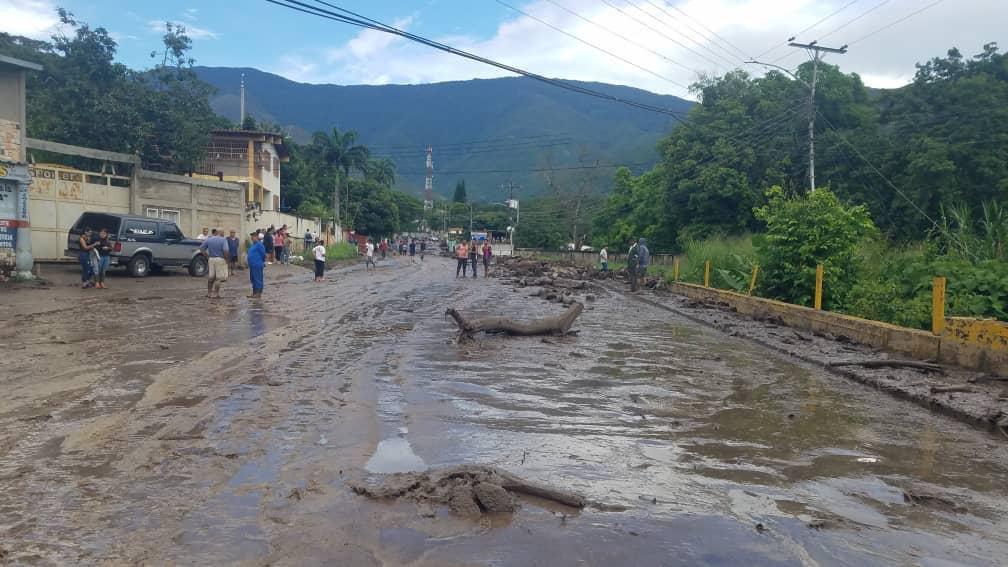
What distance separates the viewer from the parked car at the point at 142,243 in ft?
64.2

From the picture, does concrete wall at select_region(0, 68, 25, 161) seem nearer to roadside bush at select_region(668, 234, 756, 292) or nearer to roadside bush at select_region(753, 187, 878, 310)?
roadside bush at select_region(753, 187, 878, 310)

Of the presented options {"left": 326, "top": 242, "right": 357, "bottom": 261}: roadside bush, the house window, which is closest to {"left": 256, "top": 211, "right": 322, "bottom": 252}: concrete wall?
{"left": 326, "top": 242, "right": 357, "bottom": 261}: roadside bush

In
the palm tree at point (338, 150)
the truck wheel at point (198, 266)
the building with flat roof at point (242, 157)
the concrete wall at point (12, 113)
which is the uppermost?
the palm tree at point (338, 150)

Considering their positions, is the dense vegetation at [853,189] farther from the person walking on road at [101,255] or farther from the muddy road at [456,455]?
the person walking on road at [101,255]

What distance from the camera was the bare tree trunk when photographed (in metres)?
11.1

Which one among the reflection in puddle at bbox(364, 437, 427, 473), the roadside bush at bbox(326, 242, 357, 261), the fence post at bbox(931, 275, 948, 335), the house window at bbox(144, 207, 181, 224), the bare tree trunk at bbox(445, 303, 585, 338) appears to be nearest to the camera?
the reflection in puddle at bbox(364, 437, 427, 473)

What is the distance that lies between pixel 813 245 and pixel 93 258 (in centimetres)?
1772

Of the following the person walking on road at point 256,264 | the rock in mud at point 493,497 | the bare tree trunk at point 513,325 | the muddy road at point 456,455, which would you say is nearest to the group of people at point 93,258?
the person walking on road at point 256,264

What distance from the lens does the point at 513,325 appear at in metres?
11.9

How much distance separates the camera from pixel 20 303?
13.6 meters

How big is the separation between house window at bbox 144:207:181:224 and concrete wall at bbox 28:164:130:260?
217 centimetres

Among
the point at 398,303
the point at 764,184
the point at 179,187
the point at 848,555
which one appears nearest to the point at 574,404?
the point at 848,555

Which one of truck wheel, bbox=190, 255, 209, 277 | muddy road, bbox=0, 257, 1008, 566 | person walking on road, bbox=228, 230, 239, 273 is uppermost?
person walking on road, bbox=228, 230, 239, 273

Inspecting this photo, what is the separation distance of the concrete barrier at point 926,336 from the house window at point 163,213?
2154cm
